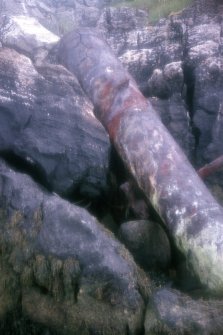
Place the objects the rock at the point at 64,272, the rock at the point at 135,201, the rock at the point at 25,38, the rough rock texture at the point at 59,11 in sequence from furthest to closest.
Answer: the rough rock texture at the point at 59,11 → the rock at the point at 25,38 → the rock at the point at 135,201 → the rock at the point at 64,272

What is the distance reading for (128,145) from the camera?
182 inches

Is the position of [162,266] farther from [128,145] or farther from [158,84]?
[158,84]

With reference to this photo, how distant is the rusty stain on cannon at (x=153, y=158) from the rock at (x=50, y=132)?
0.40 m

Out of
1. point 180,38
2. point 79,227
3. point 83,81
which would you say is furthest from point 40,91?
point 180,38

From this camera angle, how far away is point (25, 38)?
24.5 ft

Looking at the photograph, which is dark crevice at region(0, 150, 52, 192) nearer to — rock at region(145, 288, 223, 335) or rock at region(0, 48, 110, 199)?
rock at region(0, 48, 110, 199)

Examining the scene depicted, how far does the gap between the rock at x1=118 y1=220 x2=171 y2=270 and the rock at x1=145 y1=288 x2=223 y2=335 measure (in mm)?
753

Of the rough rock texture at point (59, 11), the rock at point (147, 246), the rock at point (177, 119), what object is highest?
the rough rock texture at point (59, 11)

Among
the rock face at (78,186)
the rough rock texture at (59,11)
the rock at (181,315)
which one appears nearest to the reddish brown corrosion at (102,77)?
the rock face at (78,186)

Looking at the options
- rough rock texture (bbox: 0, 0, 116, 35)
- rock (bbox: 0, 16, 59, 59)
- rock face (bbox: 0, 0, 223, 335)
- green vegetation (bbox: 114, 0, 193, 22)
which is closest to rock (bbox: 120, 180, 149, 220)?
rock face (bbox: 0, 0, 223, 335)

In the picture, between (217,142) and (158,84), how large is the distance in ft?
5.11

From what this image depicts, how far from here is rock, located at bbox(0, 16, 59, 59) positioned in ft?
23.9

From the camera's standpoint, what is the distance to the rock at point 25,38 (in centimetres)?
729

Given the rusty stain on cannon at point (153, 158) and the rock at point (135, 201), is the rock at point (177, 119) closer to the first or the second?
the rusty stain on cannon at point (153, 158)
